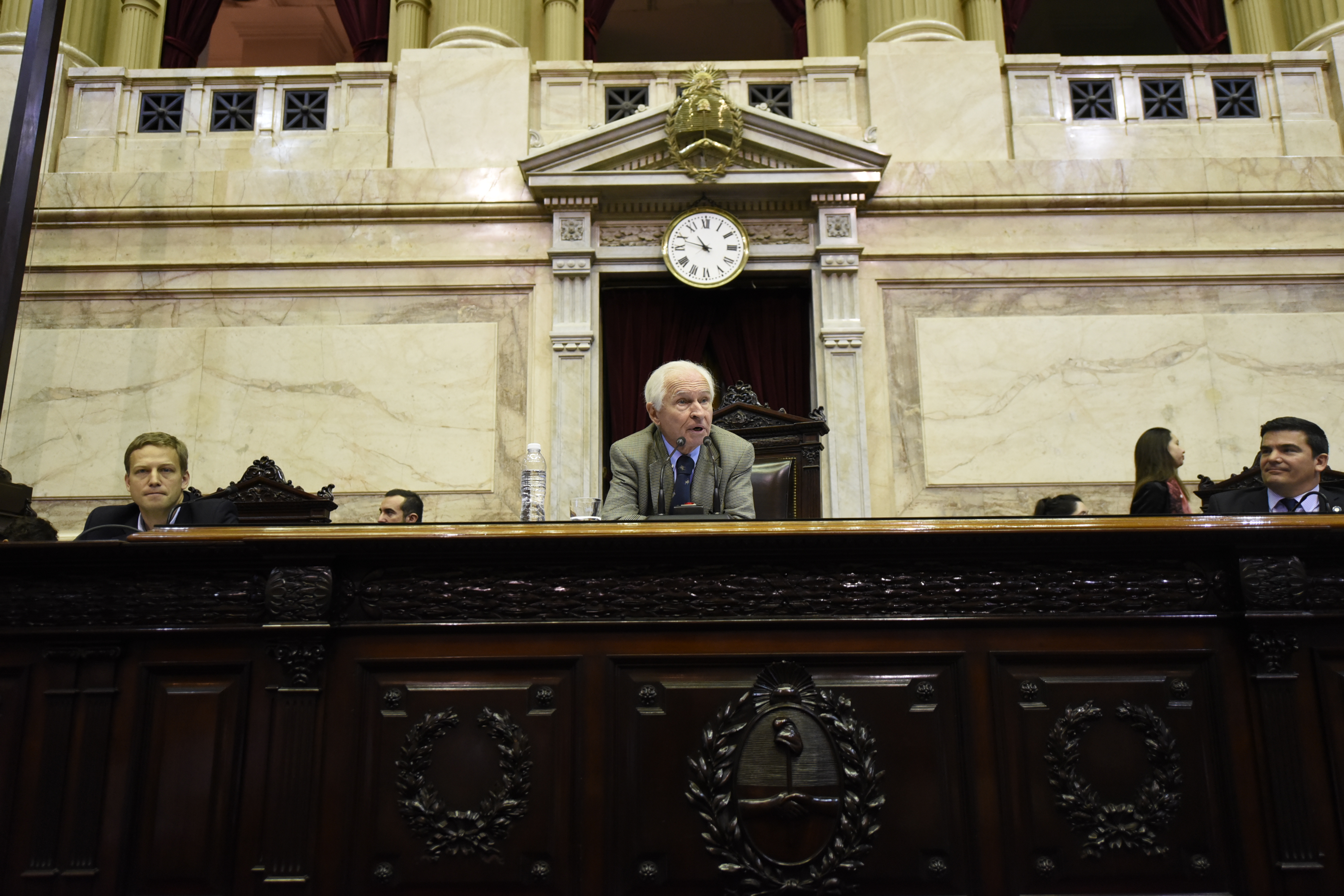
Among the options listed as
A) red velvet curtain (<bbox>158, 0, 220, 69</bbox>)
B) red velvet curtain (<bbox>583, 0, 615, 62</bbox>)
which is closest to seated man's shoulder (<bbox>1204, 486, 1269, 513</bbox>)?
red velvet curtain (<bbox>583, 0, 615, 62</bbox>)

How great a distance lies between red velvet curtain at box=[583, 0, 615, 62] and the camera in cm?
889

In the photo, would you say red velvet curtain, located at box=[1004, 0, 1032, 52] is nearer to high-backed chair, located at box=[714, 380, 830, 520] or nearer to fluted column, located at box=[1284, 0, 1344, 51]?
fluted column, located at box=[1284, 0, 1344, 51]

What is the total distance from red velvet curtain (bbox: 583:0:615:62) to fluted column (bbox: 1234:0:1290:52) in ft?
16.9

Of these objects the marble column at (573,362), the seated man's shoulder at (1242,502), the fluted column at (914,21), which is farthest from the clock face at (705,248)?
the seated man's shoulder at (1242,502)

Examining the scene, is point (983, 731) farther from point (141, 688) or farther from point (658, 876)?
point (141, 688)

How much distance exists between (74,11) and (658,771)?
813 cm

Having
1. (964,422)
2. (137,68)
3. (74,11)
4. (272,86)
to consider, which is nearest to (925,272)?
(964,422)

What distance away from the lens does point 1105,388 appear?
6.48 meters

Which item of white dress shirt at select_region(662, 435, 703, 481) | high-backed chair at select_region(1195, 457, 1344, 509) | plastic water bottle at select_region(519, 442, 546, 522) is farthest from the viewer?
high-backed chair at select_region(1195, 457, 1344, 509)

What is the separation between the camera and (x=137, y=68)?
7875 millimetres

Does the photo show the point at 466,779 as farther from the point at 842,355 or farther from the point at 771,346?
the point at 771,346

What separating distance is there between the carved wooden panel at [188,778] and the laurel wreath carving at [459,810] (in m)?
0.40

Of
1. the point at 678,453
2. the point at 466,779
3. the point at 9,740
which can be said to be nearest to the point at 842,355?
the point at 678,453

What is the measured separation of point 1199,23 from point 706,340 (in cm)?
514
